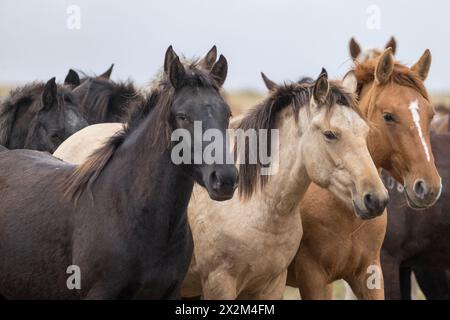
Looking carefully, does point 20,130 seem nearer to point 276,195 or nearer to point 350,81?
point 276,195

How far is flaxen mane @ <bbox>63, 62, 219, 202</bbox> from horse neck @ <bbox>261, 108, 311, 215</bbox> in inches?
38.2

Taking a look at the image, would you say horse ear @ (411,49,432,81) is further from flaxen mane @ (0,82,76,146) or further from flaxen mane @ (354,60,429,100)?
flaxen mane @ (0,82,76,146)

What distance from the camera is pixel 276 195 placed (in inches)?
256

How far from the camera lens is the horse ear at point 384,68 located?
7.02 meters

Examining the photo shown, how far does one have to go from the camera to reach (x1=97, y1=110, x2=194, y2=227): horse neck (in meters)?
5.52

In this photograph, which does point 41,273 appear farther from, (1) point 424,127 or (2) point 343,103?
(1) point 424,127

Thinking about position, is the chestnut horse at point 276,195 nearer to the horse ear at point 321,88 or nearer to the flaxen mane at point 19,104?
the horse ear at point 321,88

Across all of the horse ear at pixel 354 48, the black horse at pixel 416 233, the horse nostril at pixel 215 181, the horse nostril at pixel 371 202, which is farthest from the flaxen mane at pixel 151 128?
the black horse at pixel 416 233

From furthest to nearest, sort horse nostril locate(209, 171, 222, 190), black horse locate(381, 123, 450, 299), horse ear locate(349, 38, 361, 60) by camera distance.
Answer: black horse locate(381, 123, 450, 299), horse ear locate(349, 38, 361, 60), horse nostril locate(209, 171, 222, 190)

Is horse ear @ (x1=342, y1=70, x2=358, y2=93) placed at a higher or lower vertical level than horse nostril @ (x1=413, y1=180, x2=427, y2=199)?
higher

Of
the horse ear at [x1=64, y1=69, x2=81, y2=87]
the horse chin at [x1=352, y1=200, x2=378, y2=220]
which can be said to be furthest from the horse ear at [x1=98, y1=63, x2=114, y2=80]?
the horse chin at [x1=352, y1=200, x2=378, y2=220]

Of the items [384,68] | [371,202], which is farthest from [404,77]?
[371,202]

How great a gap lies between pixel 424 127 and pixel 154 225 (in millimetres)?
2359
